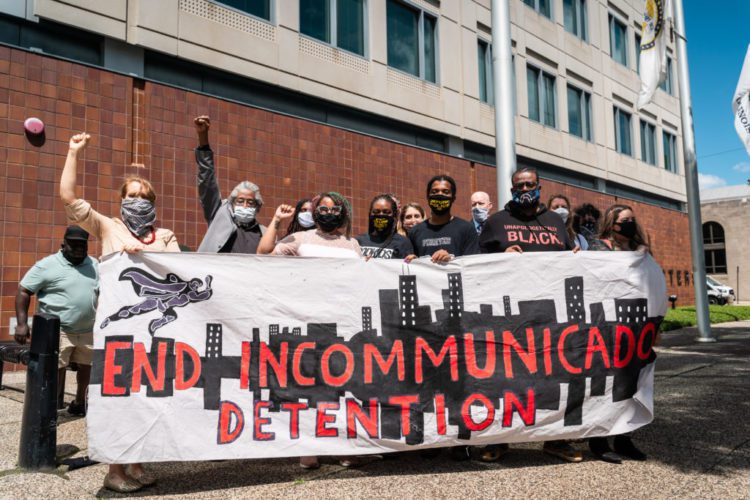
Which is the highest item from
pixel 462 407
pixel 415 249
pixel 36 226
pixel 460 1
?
pixel 460 1

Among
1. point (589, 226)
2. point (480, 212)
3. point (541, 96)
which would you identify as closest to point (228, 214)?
point (480, 212)

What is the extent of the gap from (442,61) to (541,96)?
4.83 metres

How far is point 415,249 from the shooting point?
456 cm

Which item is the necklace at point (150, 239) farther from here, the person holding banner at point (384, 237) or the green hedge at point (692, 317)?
the green hedge at point (692, 317)

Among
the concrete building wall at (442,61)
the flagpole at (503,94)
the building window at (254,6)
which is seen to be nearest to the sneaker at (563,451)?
the flagpole at (503,94)

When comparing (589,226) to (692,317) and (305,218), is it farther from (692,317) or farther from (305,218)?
(692,317)

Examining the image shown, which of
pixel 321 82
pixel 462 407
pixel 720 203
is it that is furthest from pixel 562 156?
pixel 720 203

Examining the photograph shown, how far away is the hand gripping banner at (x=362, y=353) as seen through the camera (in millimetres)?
3537

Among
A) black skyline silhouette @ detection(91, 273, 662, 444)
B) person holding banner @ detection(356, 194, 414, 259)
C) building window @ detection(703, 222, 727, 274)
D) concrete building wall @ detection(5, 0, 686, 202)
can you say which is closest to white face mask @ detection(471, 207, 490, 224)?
person holding banner @ detection(356, 194, 414, 259)

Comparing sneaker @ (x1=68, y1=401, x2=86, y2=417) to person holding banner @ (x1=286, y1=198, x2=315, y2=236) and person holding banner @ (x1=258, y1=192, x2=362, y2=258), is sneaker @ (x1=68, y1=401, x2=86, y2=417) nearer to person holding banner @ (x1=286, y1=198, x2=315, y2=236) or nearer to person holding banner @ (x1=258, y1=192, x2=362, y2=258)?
person holding banner @ (x1=286, y1=198, x2=315, y2=236)

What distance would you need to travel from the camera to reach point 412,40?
13.8 m

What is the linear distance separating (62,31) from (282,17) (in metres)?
3.78

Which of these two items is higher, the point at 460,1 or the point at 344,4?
the point at 460,1

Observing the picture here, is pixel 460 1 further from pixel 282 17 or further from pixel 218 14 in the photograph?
pixel 218 14
